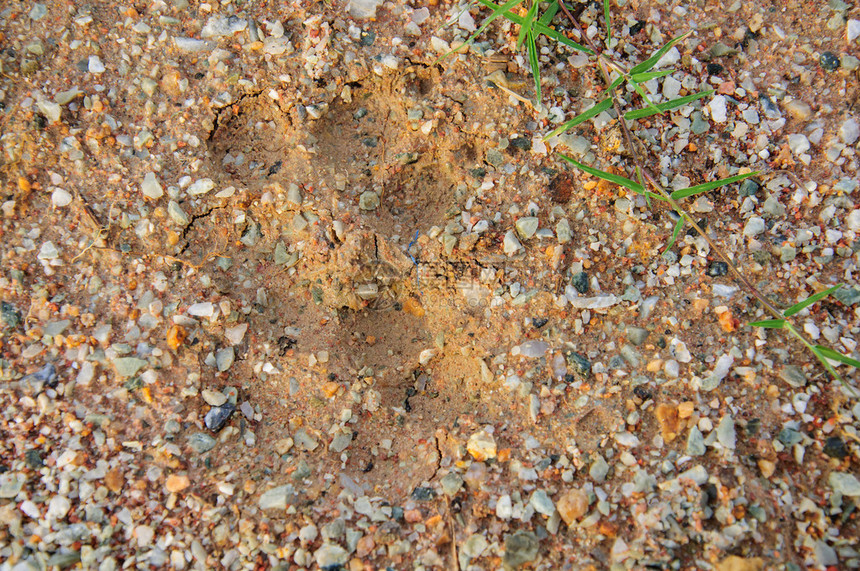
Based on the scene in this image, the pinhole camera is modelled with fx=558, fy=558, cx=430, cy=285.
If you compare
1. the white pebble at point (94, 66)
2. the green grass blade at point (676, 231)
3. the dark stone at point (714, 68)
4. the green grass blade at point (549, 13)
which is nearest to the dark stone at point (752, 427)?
the green grass blade at point (676, 231)

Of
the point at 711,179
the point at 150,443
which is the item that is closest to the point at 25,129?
the point at 150,443

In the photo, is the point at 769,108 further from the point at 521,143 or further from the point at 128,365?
the point at 128,365

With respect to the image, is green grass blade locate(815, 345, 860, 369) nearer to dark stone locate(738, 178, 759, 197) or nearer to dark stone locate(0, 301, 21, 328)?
dark stone locate(738, 178, 759, 197)

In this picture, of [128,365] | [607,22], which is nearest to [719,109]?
[607,22]

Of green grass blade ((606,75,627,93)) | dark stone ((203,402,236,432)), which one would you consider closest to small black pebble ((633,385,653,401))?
green grass blade ((606,75,627,93))

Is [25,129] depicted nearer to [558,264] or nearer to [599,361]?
[558,264]
